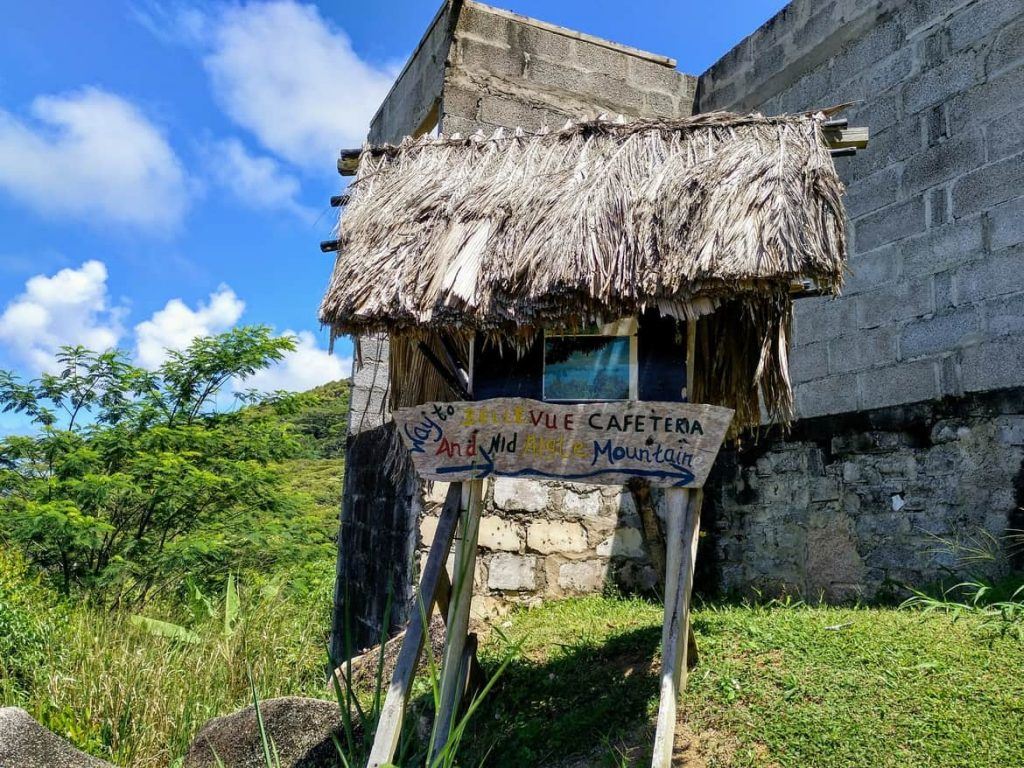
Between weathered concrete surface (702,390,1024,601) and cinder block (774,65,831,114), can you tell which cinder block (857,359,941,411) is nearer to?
weathered concrete surface (702,390,1024,601)

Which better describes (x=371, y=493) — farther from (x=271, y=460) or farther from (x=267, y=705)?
(x=271, y=460)

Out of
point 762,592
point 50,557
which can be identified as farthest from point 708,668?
point 50,557

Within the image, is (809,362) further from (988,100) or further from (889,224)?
(988,100)

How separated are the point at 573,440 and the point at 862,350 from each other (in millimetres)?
3162

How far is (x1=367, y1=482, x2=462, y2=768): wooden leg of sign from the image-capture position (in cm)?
325

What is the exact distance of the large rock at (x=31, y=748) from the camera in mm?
3990

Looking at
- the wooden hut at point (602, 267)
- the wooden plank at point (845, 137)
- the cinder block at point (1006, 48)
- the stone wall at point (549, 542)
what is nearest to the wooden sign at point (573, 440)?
the wooden hut at point (602, 267)

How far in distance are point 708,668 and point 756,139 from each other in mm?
2488

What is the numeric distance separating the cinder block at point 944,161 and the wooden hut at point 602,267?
1.95 meters

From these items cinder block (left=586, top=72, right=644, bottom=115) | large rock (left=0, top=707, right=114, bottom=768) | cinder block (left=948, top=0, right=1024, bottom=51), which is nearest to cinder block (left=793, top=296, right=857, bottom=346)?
cinder block (left=948, top=0, right=1024, bottom=51)

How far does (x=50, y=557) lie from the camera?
970 centimetres

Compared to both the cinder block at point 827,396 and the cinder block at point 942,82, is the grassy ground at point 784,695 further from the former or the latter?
the cinder block at point 942,82

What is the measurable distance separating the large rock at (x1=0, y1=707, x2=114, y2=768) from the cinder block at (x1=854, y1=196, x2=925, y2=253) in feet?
17.8

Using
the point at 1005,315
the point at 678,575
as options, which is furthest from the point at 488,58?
the point at 678,575
